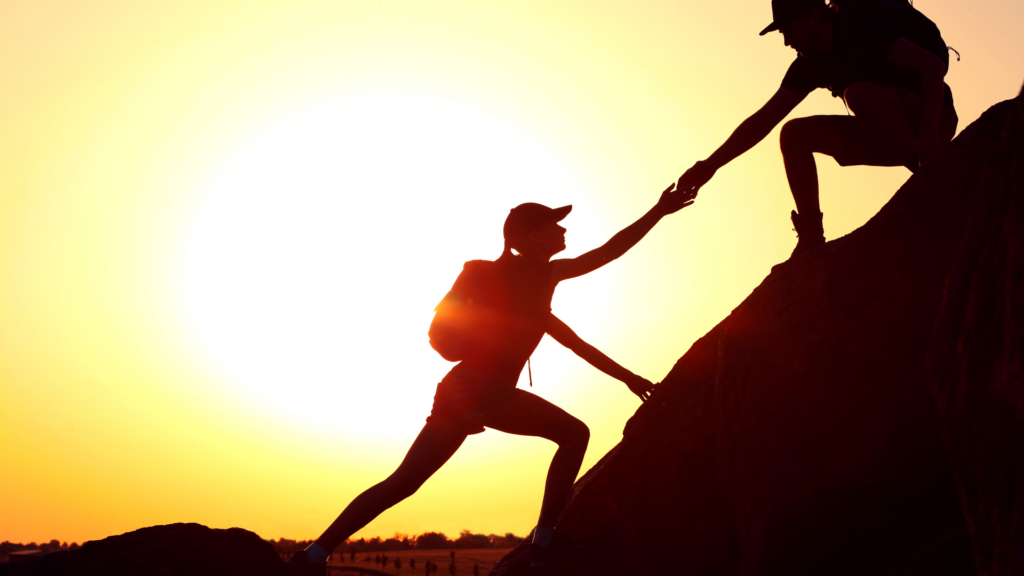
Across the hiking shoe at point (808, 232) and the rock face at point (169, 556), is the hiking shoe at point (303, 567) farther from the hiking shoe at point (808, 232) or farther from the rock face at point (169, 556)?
the hiking shoe at point (808, 232)

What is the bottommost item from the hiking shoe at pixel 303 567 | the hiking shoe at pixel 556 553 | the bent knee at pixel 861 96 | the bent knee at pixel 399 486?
the hiking shoe at pixel 556 553

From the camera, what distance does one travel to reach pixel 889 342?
12.3 feet

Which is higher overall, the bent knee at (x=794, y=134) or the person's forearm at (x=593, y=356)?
the bent knee at (x=794, y=134)

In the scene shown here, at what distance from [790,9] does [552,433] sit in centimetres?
333

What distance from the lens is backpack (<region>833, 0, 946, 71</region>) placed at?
4500 mm

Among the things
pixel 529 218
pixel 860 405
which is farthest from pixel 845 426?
pixel 529 218

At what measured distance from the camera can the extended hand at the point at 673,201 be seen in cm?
533

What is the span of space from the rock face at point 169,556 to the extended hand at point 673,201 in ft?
12.1

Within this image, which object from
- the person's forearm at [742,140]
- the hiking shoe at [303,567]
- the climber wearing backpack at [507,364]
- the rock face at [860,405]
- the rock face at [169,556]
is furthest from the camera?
the person's forearm at [742,140]

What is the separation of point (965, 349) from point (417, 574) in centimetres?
1503

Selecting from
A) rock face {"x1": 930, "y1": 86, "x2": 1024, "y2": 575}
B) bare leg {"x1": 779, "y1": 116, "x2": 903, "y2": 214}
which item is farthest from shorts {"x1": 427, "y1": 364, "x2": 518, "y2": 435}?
rock face {"x1": 930, "y1": 86, "x2": 1024, "y2": 575}

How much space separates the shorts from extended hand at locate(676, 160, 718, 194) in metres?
1.94

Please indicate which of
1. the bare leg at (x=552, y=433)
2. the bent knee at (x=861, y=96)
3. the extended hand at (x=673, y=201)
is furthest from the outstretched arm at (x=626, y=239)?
the bent knee at (x=861, y=96)

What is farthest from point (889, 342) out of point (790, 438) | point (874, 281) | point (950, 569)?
point (950, 569)
